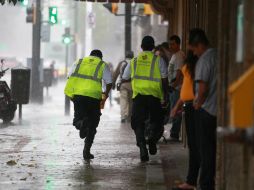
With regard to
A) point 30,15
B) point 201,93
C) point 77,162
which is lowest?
point 77,162

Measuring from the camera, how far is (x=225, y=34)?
28.8 ft

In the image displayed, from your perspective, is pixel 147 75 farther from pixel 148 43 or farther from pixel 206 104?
pixel 206 104

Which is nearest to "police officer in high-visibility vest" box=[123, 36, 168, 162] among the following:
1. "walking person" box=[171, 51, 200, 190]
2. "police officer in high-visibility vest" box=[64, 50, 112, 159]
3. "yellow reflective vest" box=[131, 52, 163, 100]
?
"yellow reflective vest" box=[131, 52, 163, 100]

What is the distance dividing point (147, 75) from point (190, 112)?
9.06ft

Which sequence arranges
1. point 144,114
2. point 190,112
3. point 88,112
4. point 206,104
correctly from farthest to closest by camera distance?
point 88,112, point 144,114, point 190,112, point 206,104

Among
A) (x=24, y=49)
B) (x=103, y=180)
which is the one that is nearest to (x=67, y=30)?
(x=103, y=180)

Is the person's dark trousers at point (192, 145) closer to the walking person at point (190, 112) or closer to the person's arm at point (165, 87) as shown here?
the walking person at point (190, 112)

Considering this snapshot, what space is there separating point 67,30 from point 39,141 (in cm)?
2057

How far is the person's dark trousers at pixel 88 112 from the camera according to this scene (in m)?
13.0

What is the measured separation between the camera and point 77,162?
42.4 feet

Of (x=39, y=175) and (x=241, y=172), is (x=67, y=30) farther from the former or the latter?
(x=241, y=172)

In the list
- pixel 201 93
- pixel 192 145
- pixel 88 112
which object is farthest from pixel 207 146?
pixel 88 112

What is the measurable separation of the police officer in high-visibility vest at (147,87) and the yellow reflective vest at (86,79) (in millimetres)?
530

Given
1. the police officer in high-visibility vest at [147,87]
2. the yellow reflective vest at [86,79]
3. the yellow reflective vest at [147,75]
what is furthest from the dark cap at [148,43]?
the yellow reflective vest at [86,79]
